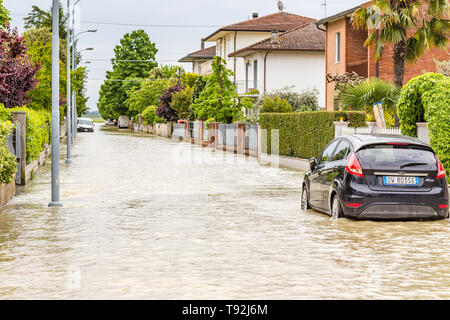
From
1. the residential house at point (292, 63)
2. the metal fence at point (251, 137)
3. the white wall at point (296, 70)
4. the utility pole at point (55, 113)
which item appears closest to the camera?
the utility pole at point (55, 113)

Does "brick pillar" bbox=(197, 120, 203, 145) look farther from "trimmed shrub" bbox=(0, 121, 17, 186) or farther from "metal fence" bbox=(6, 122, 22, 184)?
"trimmed shrub" bbox=(0, 121, 17, 186)

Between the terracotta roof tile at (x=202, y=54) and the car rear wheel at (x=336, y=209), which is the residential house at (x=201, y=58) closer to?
the terracotta roof tile at (x=202, y=54)

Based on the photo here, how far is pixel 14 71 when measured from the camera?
34.6 meters

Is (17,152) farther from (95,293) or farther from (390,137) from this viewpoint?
(95,293)

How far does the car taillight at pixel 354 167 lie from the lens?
12.6 meters

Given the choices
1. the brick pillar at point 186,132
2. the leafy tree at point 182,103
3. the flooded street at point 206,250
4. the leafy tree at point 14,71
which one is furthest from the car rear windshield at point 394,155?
the leafy tree at point 182,103

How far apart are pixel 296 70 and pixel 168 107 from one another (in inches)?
895

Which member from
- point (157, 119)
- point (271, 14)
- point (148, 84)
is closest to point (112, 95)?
point (148, 84)

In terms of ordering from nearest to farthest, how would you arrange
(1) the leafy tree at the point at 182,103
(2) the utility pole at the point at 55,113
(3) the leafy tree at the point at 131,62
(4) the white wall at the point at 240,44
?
(2) the utility pole at the point at 55,113 < (4) the white wall at the point at 240,44 < (1) the leafy tree at the point at 182,103 < (3) the leafy tree at the point at 131,62

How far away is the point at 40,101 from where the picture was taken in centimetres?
4516

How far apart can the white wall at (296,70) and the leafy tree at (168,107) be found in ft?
67.3

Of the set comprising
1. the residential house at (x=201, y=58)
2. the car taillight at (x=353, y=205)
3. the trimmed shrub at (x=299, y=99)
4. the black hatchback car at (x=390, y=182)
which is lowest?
the car taillight at (x=353, y=205)

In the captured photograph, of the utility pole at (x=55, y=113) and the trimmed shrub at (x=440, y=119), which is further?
the trimmed shrub at (x=440, y=119)

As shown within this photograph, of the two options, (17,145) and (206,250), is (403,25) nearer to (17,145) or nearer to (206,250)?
(17,145)
